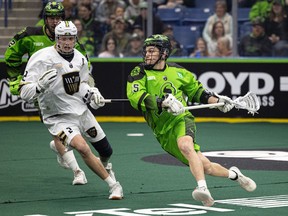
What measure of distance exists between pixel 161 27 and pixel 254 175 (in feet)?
21.7

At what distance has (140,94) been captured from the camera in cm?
852

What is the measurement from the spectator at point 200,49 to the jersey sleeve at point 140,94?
7.66m

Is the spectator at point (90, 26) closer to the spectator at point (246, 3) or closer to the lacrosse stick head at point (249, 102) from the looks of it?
the spectator at point (246, 3)

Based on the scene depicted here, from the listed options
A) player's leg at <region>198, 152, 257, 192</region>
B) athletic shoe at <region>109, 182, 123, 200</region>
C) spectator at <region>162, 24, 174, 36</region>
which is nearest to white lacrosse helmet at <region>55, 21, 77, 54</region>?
athletic shoe at <region>109, 182, 123, 200</region>

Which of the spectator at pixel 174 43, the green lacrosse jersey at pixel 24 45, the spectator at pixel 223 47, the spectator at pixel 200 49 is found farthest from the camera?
the spectator at pixel 174 43

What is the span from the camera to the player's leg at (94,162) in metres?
8.67

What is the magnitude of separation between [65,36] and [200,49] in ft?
24.5

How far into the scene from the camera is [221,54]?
53.1 ft

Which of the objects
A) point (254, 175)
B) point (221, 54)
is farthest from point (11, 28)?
point (254, 175)

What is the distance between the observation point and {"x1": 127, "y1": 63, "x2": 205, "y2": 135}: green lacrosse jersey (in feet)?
27.9

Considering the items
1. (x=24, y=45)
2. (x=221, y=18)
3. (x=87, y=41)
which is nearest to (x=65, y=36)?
(x=24, y=45)

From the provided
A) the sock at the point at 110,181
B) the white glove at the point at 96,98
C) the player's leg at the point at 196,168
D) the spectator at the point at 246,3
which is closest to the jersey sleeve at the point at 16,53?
the white glove at the point at 96,98

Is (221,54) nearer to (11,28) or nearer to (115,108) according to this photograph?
(115,108)

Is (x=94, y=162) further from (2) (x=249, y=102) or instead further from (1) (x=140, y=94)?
(2) (x=249, y=102)
